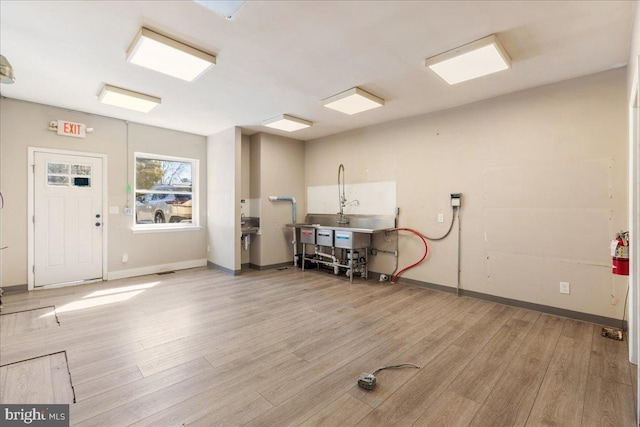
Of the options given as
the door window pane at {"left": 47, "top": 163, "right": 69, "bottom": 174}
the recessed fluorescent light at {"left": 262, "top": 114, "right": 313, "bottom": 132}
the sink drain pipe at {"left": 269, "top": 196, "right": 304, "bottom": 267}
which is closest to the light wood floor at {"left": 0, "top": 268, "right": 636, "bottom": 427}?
the door window pane at {"left": 47, "top": 163, "right": 69, "bottom": 174}

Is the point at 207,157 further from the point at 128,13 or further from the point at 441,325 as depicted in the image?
the point at 441,325

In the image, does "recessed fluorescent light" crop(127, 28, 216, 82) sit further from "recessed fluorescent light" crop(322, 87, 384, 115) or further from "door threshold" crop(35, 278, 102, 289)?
"door threshold" crop(35, 278, 102, 289)

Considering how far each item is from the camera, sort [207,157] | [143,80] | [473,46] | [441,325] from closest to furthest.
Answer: [473,46], [441,325], [143,80], [207,157]

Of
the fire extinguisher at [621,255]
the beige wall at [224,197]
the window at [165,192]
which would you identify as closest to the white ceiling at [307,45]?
the beige wall at [224,197]

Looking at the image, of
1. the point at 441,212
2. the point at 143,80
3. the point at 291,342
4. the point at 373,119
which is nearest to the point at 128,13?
the point at 143,80

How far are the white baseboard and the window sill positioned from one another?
668 mm

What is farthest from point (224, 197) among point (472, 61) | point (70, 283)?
point (472, 61)

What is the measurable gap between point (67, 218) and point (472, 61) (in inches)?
239

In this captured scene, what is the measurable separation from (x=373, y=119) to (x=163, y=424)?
15.6ft

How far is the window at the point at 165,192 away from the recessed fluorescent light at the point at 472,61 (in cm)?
504

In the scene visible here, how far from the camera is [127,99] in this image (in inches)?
152

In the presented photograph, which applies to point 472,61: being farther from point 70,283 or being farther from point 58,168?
point 70,283

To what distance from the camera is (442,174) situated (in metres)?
4.43

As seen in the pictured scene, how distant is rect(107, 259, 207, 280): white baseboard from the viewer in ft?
16.6
